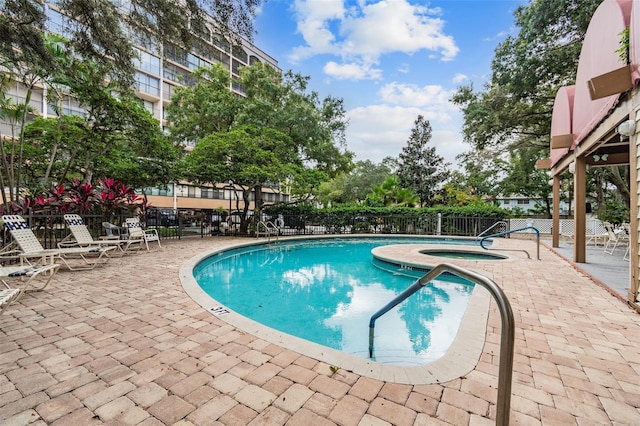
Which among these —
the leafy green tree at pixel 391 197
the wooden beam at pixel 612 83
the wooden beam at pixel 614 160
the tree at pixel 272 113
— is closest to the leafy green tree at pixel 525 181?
the leafy green tree at pixel 391 197

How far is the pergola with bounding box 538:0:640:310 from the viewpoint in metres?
3.61

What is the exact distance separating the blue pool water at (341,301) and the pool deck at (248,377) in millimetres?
1049

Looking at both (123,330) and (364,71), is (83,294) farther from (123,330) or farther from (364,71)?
(364,71)

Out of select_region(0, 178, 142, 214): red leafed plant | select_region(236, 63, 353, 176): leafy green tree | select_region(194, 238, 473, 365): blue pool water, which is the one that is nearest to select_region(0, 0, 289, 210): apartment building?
select_region(236, 63, 353, 176): leafy green tree

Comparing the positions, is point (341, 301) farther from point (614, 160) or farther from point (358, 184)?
point (358, 184)

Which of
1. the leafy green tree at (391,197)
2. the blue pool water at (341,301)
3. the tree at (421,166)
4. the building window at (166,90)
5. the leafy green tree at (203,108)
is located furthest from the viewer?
the building window at (166,90)

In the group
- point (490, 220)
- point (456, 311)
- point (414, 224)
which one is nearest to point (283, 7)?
point (456, 311)

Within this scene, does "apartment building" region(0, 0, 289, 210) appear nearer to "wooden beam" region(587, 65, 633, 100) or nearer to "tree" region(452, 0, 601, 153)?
"tree" region(452, 0, 601, 153)

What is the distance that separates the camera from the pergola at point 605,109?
361 centimetres

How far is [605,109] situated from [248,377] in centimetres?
627

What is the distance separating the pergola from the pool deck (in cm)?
198

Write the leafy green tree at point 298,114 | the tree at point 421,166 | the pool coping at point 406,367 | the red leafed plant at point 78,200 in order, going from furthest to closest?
the tree at point 421,166 < the leafy green tree at point 298,114 < the red leafed plant at point 78,200 < the pool coping at point 406,367

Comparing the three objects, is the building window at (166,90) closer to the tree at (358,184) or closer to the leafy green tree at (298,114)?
the leafy green tree at (298,114)

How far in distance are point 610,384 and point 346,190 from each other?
30513mm
